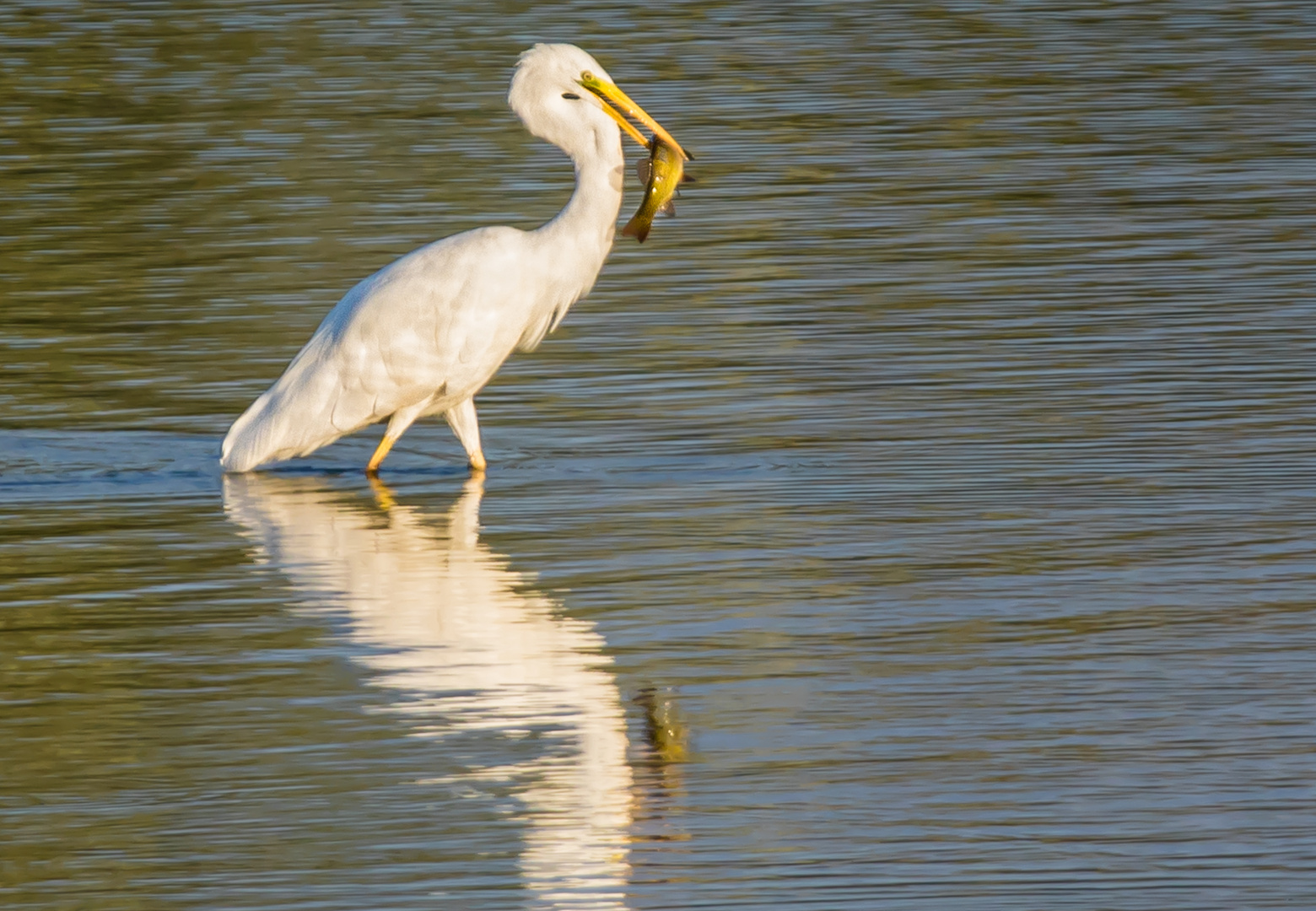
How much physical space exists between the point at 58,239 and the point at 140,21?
52.4 feet

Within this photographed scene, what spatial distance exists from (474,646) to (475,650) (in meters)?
0.06

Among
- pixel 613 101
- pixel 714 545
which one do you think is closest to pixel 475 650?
pixel 714 545

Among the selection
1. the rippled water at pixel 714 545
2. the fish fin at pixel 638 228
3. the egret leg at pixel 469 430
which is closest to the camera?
the rippled water at pixel 714 545

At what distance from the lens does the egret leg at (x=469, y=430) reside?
454 inches

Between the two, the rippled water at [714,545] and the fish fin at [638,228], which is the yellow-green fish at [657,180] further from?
the rippled water at [714,545]

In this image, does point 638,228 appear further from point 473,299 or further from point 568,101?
point 473,299

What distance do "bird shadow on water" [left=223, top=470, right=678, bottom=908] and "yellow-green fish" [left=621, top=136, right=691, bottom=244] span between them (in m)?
1.34

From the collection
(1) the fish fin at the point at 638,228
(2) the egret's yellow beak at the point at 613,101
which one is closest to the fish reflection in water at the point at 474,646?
(1) the fish fin at the point at 638,228

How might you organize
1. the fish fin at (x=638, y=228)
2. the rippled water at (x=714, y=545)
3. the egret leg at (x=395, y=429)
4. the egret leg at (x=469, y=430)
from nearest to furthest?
the rippled water at (x=714, y=545) < the fish fin at (x=638, y=228) < the egret leg at (x=469, y=430) < the egret leg at (x=395, y=429)

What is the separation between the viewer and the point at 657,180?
1139 cm

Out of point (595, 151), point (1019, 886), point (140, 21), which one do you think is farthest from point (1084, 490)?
point (140, 21)

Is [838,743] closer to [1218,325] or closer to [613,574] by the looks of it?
[613,574]

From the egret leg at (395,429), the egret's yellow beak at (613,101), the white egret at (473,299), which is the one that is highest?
the egret's yellow beak at (613,101)

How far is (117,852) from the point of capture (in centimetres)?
656
